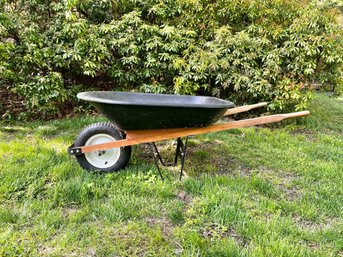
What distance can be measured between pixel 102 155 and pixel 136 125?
1.72 feet

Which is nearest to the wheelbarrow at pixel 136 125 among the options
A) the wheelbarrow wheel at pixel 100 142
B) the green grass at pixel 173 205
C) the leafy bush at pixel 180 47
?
the wheelbarrow wheel at pixel 100 142

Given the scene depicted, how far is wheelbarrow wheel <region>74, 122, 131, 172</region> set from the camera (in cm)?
238

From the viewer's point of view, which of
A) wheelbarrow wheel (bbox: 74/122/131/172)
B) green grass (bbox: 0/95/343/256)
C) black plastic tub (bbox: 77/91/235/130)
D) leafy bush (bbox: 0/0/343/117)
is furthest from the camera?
leafy bush (bbox: 0/0/343/117)

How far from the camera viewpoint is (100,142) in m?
2.46

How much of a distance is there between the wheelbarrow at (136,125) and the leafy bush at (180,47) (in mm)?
1597

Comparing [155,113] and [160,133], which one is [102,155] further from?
[155,113]

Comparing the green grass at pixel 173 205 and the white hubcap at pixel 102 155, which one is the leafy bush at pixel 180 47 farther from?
the white hubcap at pixel 102 155

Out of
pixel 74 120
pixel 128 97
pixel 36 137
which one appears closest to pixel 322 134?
pixel 128 97

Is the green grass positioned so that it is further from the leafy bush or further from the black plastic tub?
the leafy bush

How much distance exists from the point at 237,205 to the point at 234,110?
3.54 feet

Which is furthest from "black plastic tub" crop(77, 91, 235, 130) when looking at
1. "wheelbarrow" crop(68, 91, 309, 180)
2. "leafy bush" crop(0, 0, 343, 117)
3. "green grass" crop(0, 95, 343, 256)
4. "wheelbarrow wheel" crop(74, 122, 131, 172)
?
"leafy bush" crop(0, 0, 343, 117)

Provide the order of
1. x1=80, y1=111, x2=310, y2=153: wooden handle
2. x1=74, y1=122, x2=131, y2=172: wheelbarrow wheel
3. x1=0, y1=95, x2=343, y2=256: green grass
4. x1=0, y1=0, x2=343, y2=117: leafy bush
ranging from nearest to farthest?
x1=0, y1=95, x2=343, y2=256: green grass → x1=80, y1=111, x2=310, y2=153: wooden handle → x1=74, y1=122, x2=131, y2=172: wheelbarrow wheel → x1=0, y1=0, x2=343, y2=117: leafy bush

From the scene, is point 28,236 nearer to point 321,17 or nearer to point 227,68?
point 227,68

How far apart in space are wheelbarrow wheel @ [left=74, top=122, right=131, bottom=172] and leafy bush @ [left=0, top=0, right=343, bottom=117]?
1678 millimetres
